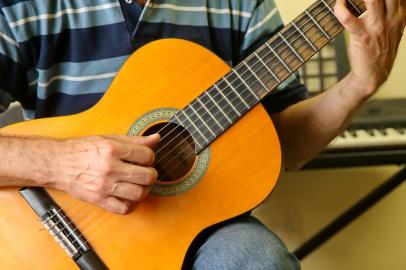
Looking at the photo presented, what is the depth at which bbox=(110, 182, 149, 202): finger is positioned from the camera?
0.76m

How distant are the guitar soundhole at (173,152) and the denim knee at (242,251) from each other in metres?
0.13

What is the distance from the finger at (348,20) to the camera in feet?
2.60

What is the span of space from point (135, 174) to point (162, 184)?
7 cm

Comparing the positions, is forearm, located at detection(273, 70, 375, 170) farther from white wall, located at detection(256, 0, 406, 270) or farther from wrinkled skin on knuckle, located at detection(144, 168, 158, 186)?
white wall, located at detection(256, 0, 406, 270)

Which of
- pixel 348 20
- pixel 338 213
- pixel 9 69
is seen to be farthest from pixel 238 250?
pixel 338 213

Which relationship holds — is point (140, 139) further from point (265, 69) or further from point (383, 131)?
point (383, 131)

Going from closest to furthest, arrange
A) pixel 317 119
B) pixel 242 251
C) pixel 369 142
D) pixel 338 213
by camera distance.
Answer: pixel 242 251 < pixel 317 119 < pixel 369 142 < pixel 338 213

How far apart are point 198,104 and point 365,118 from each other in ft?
2.18

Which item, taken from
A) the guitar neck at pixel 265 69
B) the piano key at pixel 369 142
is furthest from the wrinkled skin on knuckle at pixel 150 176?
the piano key at pixel 369 142

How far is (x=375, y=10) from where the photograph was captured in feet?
2.61

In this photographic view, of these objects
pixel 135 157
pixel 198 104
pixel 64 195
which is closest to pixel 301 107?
pixel 198 104

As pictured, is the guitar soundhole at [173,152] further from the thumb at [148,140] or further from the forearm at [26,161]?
the forearm at [26,161]

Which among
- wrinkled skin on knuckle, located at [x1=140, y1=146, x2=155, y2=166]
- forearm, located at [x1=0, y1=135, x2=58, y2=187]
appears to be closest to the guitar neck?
wrinkled skin on knuckle, located at [x1=140, y1=146, x2=155, y2=166]

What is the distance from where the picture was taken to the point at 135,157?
770mm
